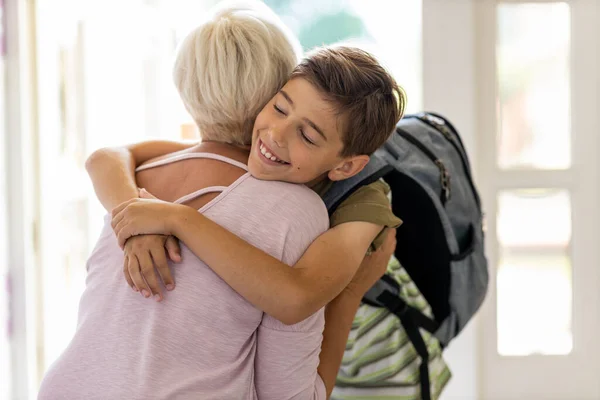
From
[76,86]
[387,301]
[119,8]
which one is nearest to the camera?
[387,301]

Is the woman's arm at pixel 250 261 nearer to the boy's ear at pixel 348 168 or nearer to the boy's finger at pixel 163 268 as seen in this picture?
the boy's finger at pixel 163 268

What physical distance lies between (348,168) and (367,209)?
0.07 metres

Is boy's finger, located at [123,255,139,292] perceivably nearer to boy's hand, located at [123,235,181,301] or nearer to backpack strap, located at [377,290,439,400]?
boy's hand, located at [123,235,181,301]

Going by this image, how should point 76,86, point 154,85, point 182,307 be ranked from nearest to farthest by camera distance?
1. point 182,307
2. point 76,86
3. point 154,85

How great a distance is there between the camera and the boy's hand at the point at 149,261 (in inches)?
35.3

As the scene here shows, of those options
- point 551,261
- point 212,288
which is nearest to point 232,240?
point 212,288

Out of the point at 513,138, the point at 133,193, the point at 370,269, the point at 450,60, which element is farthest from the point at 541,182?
the point at 133,193

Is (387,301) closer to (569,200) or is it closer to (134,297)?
(134,297)

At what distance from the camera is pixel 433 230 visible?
1.42 metres

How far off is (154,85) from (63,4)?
792 mm

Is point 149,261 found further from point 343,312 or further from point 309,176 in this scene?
point 343,312

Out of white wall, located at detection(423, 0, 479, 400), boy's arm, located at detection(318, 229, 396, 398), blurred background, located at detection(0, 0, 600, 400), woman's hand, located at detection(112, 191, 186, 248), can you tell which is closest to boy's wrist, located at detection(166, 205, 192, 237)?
woman's hand, located at detection(112, 191, 186, 248)

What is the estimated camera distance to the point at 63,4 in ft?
6.76

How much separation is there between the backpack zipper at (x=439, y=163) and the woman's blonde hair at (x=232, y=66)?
439 millimetres
